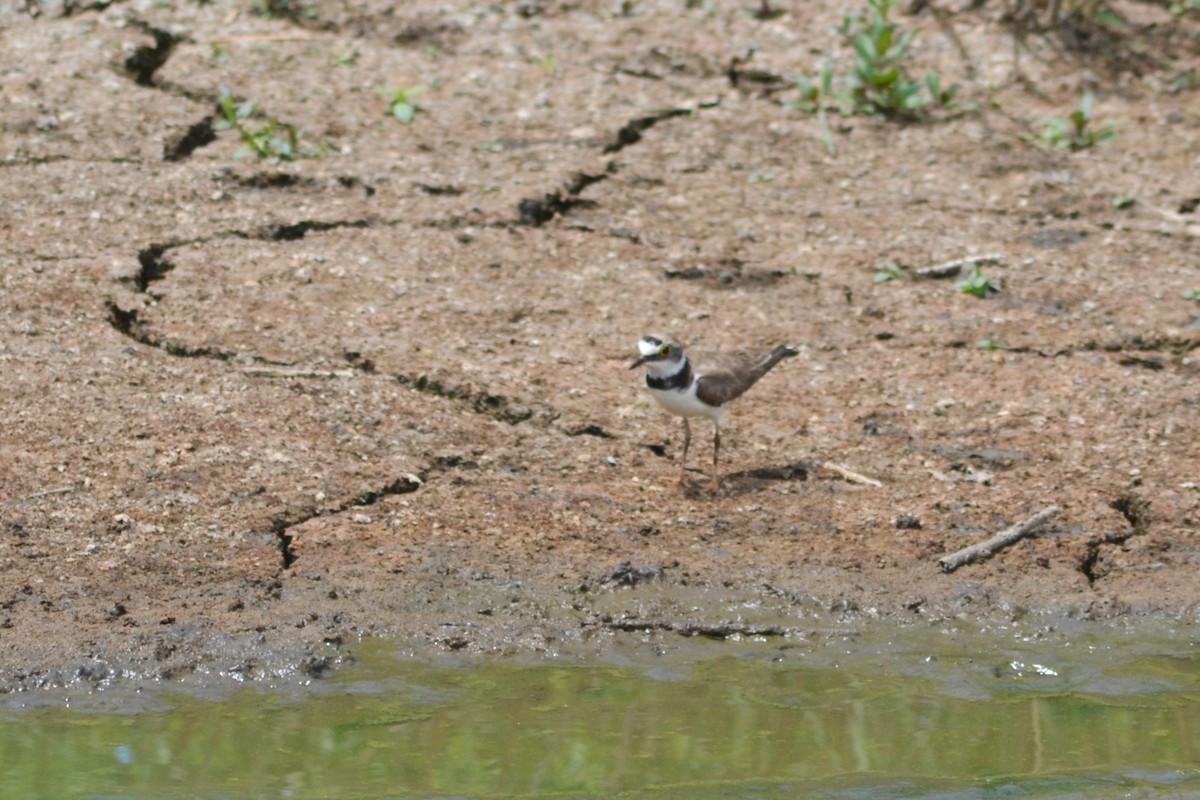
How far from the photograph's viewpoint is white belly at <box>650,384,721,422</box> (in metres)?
5.71

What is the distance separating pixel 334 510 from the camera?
5391mm

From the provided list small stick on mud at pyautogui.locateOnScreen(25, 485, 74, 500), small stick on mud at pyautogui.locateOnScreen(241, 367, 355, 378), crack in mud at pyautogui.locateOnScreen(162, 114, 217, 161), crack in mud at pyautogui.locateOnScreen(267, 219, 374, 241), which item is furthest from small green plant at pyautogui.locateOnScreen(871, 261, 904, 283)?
small stick on mud at pyautogui.locateOnScreen(25, 485, 74, 500)

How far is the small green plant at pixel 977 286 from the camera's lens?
7039mm

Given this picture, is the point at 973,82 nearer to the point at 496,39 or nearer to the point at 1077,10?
the point at 1077,10

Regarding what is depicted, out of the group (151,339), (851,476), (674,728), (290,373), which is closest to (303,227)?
(151,339)

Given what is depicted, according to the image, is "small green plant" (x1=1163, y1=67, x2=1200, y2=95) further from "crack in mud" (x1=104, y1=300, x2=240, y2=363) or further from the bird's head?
"crack in mud" (x1=104, y1=300, x2=240, y2=363)

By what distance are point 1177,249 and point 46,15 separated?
580 cm

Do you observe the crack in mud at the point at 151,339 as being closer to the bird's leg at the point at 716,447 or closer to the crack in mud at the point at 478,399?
the crack in mud at the point at 478,399

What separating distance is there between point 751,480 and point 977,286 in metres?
1.81

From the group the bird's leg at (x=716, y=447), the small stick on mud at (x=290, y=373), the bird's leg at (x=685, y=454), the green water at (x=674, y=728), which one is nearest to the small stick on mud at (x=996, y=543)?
the green water at (x=674, y=728)

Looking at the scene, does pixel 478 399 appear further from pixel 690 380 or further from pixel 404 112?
pixel 404 112

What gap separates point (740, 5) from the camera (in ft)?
30.6

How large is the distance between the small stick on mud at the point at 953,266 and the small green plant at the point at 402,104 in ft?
8.71

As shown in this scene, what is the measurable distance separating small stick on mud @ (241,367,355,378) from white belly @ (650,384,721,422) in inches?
47.6
